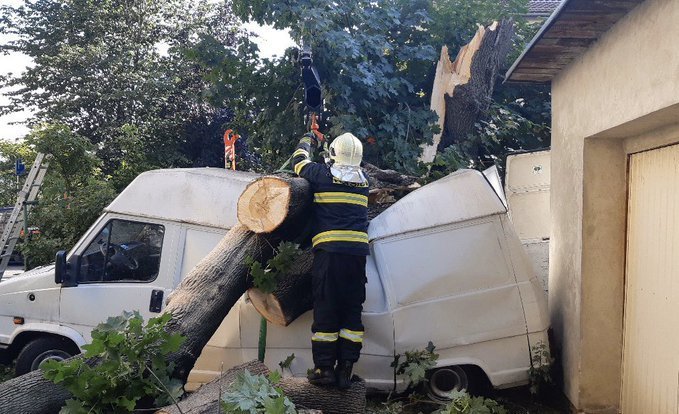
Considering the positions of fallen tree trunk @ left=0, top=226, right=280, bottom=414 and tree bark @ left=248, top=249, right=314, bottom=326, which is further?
tree bark @ left=248, top=249, right=314, bottom=326

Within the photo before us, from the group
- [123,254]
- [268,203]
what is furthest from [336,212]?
[123,254]

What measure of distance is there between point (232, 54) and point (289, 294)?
4.56 m

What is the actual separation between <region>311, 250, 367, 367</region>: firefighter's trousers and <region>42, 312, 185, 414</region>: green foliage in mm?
1269

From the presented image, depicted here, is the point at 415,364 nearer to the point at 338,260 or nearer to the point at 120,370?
the point at 338,260

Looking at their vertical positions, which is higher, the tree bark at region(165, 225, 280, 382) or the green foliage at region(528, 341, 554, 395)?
the tree bark at region(165, 225, 280, 382)

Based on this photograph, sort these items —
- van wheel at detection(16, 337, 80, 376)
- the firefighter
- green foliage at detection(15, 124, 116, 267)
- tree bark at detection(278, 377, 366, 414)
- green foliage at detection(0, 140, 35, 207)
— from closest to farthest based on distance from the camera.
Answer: tree bark at detection(278, 377, 366, 414), the firefighter, van wheel at detection(16, 337, 80, 376), green foliage at detection(15, 124, 116, 267), green foliage at detection(0, 140, 35, 207)

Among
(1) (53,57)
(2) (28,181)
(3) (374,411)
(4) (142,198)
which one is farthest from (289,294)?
(1) (53,57)

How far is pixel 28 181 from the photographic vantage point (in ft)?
30.1

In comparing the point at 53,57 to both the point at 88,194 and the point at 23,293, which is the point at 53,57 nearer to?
the point at 88,194

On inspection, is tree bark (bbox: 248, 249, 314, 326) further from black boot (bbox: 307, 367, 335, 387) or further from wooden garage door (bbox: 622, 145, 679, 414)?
wooden garage door (bbox: 622, 145, 679, 414)

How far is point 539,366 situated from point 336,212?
2149 millimetres

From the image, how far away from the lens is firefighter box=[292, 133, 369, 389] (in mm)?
4523

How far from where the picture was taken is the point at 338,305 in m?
4.63

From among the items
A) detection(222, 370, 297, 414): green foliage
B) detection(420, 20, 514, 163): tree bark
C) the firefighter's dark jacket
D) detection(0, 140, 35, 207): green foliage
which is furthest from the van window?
detection(0, 140, 35, 207): green foliage
